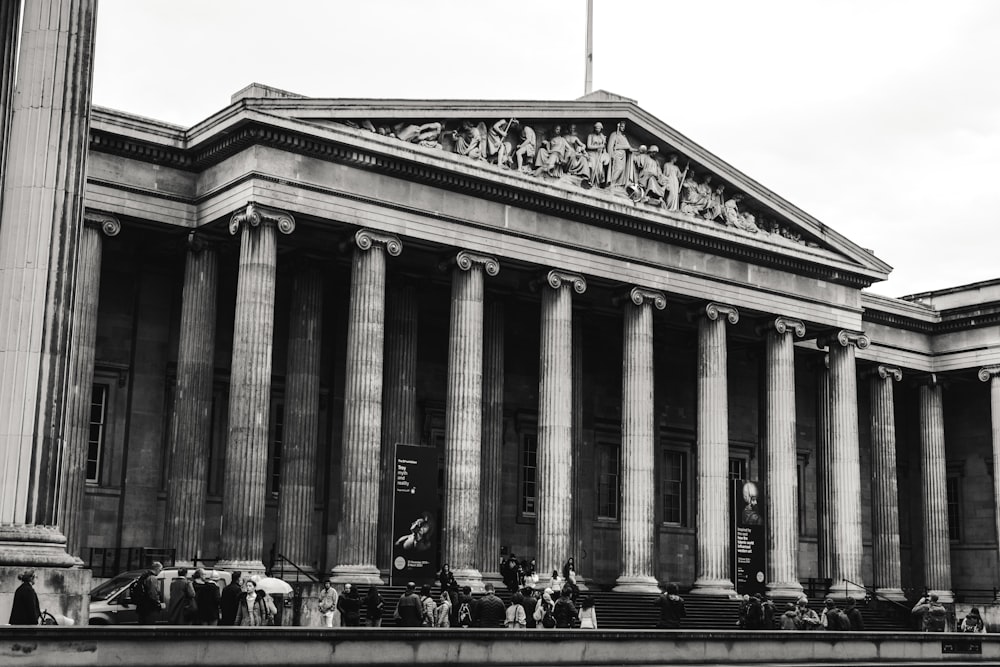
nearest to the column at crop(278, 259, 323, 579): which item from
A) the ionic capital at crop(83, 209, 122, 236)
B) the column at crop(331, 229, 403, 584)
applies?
the column at crop(331, 229, 403, 584)

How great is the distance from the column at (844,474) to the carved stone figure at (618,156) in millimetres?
10113

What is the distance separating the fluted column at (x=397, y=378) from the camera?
3622 cm

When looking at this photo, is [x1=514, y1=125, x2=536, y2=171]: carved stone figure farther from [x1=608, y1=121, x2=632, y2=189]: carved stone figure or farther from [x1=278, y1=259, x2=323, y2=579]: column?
[x1=278, y1=259, x2=323, y2=579]: column

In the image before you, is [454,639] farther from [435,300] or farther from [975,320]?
[975,320]

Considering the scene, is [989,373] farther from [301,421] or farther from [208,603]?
[208,603]

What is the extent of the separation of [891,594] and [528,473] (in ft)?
44.1

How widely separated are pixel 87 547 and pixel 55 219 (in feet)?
58.3

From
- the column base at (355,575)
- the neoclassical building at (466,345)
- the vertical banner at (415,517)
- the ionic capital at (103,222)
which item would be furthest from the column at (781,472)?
the ionic capital at (103,222)

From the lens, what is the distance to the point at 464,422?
3416 cm

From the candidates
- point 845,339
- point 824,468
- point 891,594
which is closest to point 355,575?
point 824,468

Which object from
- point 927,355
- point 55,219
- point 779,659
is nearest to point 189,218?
point 55,219

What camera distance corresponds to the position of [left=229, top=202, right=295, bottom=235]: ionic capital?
31.2 m

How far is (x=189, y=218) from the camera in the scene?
33344 millimetres

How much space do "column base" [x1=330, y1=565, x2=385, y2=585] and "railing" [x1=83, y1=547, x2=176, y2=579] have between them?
3.97m
